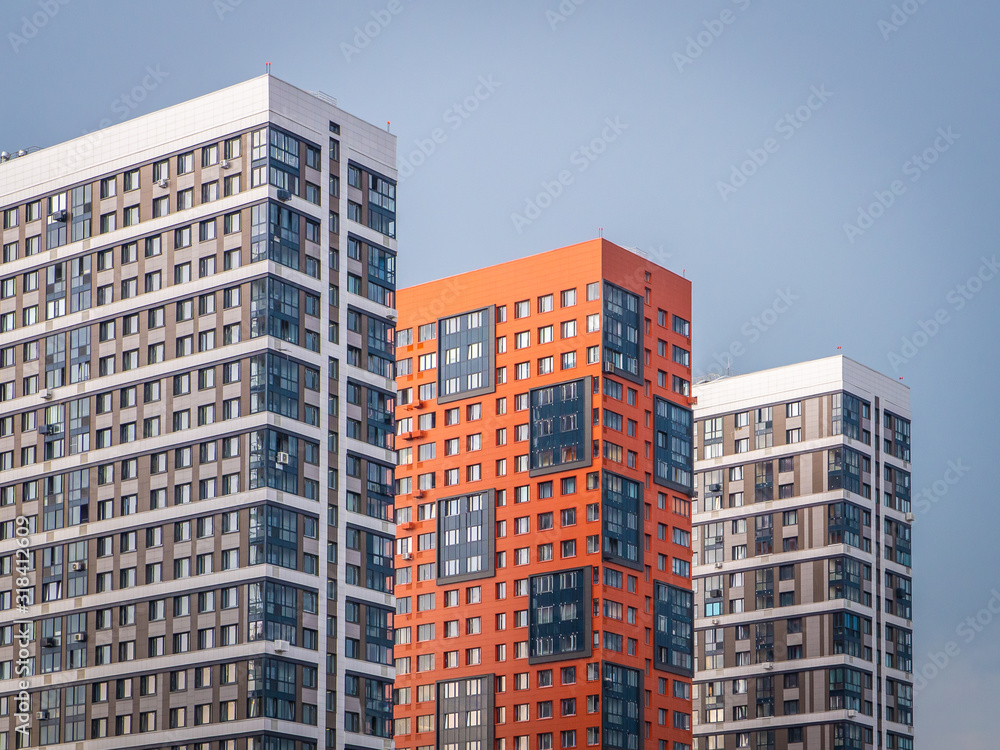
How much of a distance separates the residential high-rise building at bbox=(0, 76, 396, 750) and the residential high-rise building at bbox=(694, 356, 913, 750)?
62.8 metres

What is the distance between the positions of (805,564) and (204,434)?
77146mm

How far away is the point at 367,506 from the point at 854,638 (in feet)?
222

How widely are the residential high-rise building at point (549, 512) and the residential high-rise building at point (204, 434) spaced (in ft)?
107

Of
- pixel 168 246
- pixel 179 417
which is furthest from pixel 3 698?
pixel 168 246

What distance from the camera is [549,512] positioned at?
16838 centimetres

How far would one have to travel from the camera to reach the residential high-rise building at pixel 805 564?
184625 millimetres

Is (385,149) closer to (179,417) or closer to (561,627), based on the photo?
(179,417)

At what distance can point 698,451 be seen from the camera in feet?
647

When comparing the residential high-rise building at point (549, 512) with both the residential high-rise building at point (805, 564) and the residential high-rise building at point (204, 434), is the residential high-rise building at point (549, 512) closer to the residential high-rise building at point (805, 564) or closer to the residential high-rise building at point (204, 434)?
the residential high-rise building at point (805, 564)
